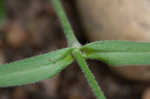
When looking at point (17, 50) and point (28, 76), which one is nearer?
point (28, 76)

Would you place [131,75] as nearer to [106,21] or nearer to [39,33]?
[106,21]

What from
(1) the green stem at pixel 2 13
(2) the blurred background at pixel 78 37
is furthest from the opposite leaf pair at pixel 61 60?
(1) the green stem at pixel 2 13

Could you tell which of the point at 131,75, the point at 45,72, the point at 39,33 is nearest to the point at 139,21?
the point at 131,75

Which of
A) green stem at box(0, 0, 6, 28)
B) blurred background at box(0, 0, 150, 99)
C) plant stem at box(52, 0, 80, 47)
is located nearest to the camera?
plant stem at box(52, 0, 80, 47)

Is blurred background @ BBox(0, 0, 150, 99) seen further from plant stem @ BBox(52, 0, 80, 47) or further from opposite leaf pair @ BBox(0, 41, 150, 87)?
opposite leaf pair @ BBox(0, 41, 150, 87)

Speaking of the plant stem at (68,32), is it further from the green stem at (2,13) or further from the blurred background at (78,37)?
the green stem at (2,13)

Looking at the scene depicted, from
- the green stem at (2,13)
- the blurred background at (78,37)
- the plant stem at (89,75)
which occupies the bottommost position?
the blurred background at (78,37)

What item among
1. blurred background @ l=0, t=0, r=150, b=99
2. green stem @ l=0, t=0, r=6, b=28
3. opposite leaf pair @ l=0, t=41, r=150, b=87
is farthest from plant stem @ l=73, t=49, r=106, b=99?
green stem @ l=0, t=0, r=6, b=28
